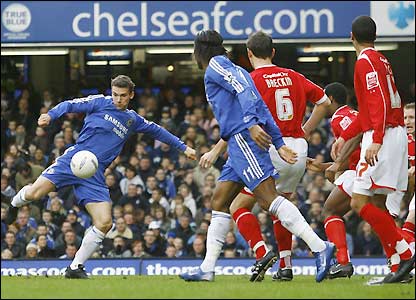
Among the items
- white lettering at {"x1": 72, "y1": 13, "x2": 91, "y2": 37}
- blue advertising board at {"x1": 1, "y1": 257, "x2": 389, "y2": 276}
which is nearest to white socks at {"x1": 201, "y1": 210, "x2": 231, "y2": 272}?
blue advertising board at {"x1": 1, "y1": 257, "x2": 389, "y2": 276}

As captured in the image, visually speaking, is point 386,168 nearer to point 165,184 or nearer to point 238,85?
point 238,85

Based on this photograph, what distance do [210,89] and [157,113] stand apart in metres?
13.6

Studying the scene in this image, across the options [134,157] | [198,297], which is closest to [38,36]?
[134,157]

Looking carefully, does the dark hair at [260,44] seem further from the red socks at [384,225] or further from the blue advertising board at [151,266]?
the blue advertising board at [151,266]

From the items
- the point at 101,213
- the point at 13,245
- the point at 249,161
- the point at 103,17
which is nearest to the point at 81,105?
the point at 101,213

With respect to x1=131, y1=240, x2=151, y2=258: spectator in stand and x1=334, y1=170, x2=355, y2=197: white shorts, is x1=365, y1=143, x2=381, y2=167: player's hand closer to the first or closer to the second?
x1=334, y1=170, x2=355, y2=197: white shorts

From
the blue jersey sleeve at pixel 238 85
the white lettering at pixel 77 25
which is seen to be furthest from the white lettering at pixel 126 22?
the blue jersey sleeve at pixel 238 85

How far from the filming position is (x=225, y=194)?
10695 mm

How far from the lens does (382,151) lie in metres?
10.2

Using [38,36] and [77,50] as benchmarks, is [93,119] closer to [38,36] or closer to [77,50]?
[38,36]

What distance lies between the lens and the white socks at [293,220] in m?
10.2

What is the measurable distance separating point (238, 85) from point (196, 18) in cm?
1225

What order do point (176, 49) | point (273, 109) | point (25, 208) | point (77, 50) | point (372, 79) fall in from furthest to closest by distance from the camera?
point (77, 50) < point (176, 49) < point (25, 208) < point (273, 109) < point (372, 79)

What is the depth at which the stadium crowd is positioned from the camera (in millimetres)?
20719
